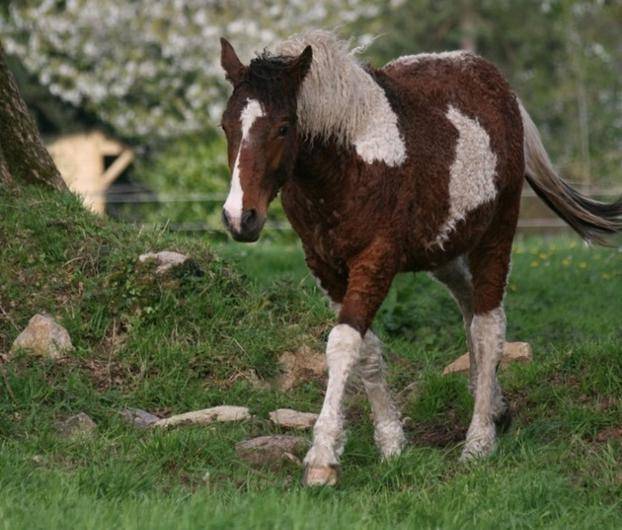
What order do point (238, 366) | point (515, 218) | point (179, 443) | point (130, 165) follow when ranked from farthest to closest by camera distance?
1. point (130, 165)
2. point (238, 366)
3. point (515, 218)
4. point (179, 443)

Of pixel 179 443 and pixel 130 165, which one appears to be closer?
pixel 179 443

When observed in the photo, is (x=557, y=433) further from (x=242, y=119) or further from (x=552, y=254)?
(x=552, y=254)

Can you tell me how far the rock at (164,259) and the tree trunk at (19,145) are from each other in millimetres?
1317

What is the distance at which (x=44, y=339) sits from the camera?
25.1ft

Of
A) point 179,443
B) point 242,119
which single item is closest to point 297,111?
point 242,119

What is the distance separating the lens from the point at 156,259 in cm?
835

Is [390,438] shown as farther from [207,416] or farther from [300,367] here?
[300,367]

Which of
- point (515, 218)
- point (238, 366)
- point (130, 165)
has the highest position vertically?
point (515, 218)

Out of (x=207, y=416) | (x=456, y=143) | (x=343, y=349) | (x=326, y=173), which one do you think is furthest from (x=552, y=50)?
(x=343, y=349)

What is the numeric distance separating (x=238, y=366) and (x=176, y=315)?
56 cm

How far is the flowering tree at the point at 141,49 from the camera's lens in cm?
2697

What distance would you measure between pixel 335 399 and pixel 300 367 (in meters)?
2.17

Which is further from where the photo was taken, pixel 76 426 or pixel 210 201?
pixel 210 201

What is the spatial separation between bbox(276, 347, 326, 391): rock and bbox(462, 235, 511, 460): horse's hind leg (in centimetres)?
114
